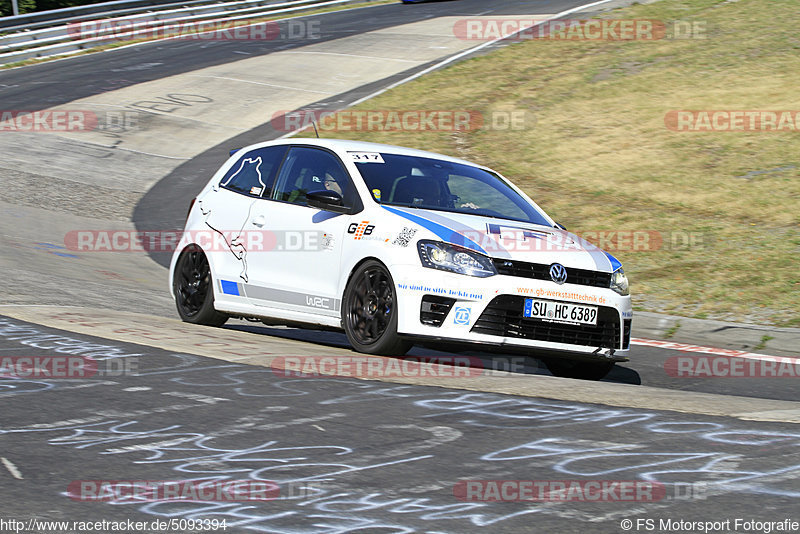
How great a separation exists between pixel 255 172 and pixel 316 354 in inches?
89.4

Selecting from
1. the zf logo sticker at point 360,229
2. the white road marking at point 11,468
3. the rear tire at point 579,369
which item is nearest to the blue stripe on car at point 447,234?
the zf logo sticker at point 360,229

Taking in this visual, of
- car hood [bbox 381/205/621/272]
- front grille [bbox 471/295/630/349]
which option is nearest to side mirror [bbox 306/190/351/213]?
car hood [bbox 381/205/621/272]

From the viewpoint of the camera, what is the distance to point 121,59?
28.9 m

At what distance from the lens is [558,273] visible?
7.34m

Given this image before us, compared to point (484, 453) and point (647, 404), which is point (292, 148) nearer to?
point (647, 404)

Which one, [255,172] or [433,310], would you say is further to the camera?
[255,172]

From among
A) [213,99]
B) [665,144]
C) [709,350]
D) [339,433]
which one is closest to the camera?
[339,433]

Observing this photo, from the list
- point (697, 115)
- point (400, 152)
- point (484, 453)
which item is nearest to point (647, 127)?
point (697, 115)

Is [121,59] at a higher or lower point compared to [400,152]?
higher

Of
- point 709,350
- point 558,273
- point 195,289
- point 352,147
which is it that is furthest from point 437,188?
point 709,350

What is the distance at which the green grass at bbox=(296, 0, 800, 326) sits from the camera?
12.1 m

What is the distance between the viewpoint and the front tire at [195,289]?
9352 mm

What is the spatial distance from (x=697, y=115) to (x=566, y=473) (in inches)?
633

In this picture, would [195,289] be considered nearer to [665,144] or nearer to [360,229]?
[360,229]
